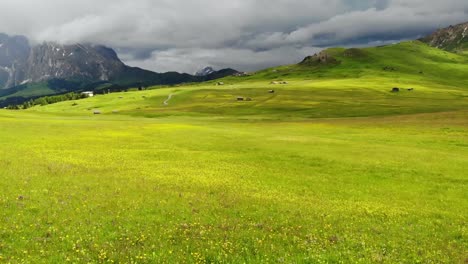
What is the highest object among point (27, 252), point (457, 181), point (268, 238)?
point (27, 252)

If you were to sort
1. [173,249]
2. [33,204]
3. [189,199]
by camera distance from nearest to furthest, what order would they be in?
[173,249], [33,204], [189,199]

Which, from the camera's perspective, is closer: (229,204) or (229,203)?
(229,204)

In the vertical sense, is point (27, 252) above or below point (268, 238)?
above

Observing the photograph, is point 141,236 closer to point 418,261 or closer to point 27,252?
point 27,252

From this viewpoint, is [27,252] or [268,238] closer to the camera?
[27,252]

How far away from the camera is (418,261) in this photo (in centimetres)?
1683

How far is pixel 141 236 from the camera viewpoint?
61.5ft

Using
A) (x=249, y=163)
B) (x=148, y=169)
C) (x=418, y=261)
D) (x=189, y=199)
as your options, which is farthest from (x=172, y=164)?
(x=418, y=261)

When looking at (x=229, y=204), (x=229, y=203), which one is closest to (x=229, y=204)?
(x=229, y=204)

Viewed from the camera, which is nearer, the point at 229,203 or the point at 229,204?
the point at 229,204

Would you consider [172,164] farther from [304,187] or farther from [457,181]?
[457,181]

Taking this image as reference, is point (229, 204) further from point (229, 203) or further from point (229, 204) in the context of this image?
point (229, 203)

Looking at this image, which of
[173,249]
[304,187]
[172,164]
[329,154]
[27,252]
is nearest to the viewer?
[27,252]

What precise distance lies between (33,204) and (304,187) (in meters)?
21.0
